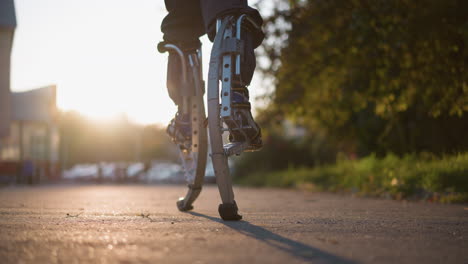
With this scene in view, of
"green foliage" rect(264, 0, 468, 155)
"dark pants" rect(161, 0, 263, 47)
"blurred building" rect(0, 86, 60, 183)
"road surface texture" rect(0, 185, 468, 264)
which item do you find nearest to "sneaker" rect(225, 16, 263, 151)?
"road surface texture" rect(0, 185, 468, 264)

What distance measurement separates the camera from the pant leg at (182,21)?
12.5 ft

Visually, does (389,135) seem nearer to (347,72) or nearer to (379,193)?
(347,72)

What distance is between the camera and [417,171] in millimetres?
7117

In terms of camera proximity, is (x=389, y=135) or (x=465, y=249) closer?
(x=465, y=249)

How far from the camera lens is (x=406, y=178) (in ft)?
23.2

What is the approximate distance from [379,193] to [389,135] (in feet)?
12.7

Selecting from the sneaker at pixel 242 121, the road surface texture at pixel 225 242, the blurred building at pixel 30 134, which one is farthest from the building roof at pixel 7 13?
the blurred building at pixel 30 134

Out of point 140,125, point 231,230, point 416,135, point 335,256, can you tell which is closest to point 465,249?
point 335,256

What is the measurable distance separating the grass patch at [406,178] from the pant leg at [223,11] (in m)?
3.57

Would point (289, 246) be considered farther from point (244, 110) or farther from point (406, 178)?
point (406, 178)

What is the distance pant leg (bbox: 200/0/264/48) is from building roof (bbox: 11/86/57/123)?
22408mm

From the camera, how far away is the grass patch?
613 cm

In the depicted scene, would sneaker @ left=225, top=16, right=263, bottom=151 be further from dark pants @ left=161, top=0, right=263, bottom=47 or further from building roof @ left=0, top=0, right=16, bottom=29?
building roof @ left=0, top=0, right=16, bottom=29

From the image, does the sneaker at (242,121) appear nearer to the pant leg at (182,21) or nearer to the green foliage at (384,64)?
the pant leg at (182,21)
